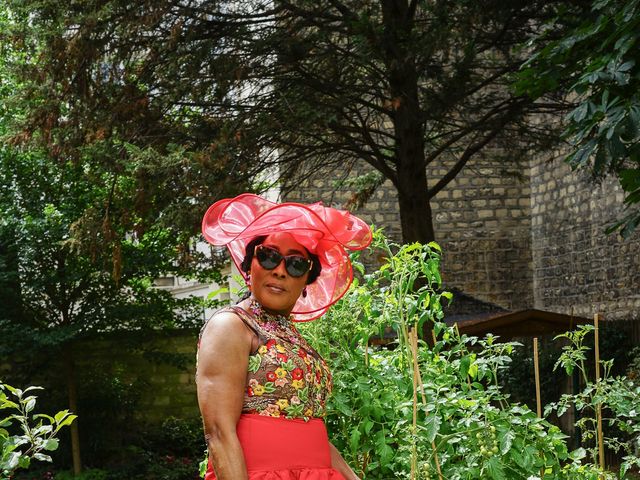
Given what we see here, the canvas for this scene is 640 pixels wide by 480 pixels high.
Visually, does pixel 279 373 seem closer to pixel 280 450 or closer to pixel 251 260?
pixel 280 450

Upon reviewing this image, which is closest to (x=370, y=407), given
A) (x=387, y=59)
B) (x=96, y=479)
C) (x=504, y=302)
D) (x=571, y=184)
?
(x=387, y=59)

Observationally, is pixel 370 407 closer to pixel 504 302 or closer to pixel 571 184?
pixel 571 184

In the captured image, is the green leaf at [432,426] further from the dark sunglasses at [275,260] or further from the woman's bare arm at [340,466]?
the dark sunglasses at [275,260]

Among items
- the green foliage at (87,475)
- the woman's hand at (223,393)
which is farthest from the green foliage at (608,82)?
the green foliage at (87,475)

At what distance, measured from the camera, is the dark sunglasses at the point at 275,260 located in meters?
2.44

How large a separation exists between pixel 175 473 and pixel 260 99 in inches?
175

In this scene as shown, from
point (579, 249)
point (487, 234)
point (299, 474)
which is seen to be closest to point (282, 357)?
point (299, 474)

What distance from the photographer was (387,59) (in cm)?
795

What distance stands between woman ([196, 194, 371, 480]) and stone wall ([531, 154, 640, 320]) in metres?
9.54

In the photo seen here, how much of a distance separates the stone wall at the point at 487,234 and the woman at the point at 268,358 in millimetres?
12738

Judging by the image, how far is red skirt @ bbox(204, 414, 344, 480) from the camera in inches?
89.7

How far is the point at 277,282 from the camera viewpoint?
2432mm

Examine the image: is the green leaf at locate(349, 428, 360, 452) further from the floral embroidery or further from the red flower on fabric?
the red flower on fabric

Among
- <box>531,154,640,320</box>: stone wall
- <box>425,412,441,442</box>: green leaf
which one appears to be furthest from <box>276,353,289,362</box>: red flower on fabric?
<box>531,154,640,320</box>: stone wall
